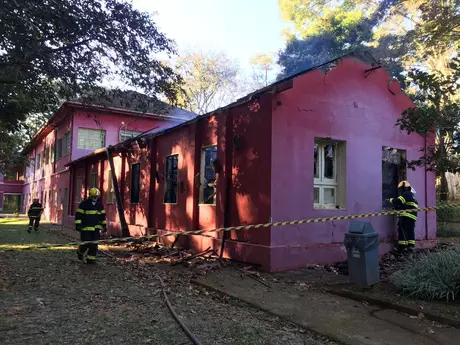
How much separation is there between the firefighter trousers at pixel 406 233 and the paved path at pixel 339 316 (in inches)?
159

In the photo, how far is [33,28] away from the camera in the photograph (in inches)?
245

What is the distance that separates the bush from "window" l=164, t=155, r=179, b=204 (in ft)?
24.5

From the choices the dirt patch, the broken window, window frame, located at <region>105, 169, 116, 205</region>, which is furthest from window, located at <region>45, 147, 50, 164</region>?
the broken window

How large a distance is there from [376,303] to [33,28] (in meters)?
6.59

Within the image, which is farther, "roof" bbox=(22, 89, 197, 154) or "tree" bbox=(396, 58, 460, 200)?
"roof" bbox=(22, 89, 197, 154)

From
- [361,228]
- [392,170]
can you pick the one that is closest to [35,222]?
[392,170]

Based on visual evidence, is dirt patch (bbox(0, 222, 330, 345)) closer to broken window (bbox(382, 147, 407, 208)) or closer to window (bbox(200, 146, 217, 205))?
window (bbox(200, 146, 217, 205))

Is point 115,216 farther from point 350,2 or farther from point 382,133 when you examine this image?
point 350,2

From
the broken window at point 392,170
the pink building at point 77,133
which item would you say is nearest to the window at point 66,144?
the pink building at point 77,133

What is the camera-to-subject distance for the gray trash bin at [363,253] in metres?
6.60

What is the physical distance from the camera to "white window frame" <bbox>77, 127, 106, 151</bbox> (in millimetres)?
23922

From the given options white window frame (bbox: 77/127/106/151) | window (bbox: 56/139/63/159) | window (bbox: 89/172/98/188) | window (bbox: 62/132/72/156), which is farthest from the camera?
window (bbox: 56/139/63/159)

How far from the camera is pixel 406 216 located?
33.0 feet

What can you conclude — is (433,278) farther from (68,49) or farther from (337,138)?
(68,49)
